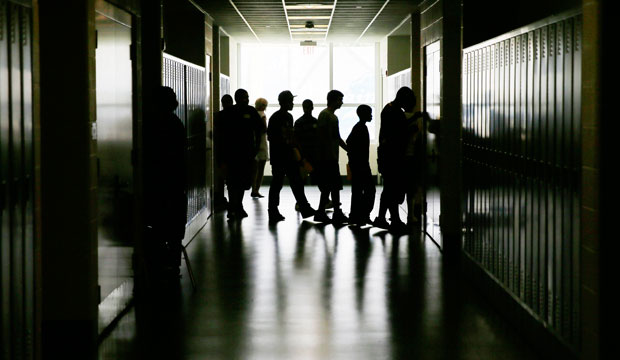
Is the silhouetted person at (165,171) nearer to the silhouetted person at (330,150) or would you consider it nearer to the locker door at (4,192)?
the locker door at (4,192)

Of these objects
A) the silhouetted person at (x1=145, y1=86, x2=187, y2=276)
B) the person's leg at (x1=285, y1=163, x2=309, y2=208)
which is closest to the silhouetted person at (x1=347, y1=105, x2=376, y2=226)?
the person's leg at (x1=285, y1=163, x2=309, y2=208)

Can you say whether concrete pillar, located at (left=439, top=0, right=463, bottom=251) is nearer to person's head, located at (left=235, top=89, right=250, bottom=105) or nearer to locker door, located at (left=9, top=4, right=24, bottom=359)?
person's head, located at (left=235, top=89, right=250, bottom=105)

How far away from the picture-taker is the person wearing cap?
11.6m

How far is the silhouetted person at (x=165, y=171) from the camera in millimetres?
7266

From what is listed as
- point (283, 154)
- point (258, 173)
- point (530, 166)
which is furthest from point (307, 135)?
point (530, 166)

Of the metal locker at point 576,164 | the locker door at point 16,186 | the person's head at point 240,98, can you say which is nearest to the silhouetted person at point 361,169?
the person's head at point 240,98

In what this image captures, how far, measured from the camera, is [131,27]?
699cm

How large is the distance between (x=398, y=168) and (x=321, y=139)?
54.7 inches

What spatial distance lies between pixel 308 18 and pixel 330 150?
2.85m

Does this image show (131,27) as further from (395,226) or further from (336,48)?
(336,48)

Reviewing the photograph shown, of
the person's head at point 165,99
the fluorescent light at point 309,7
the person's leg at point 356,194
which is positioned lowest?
the person's leg at point 356,194

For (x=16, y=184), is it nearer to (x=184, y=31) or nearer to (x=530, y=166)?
(x=530, y=166)

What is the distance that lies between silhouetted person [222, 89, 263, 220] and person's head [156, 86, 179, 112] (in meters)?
4.18

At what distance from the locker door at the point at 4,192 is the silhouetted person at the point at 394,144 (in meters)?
6.77
